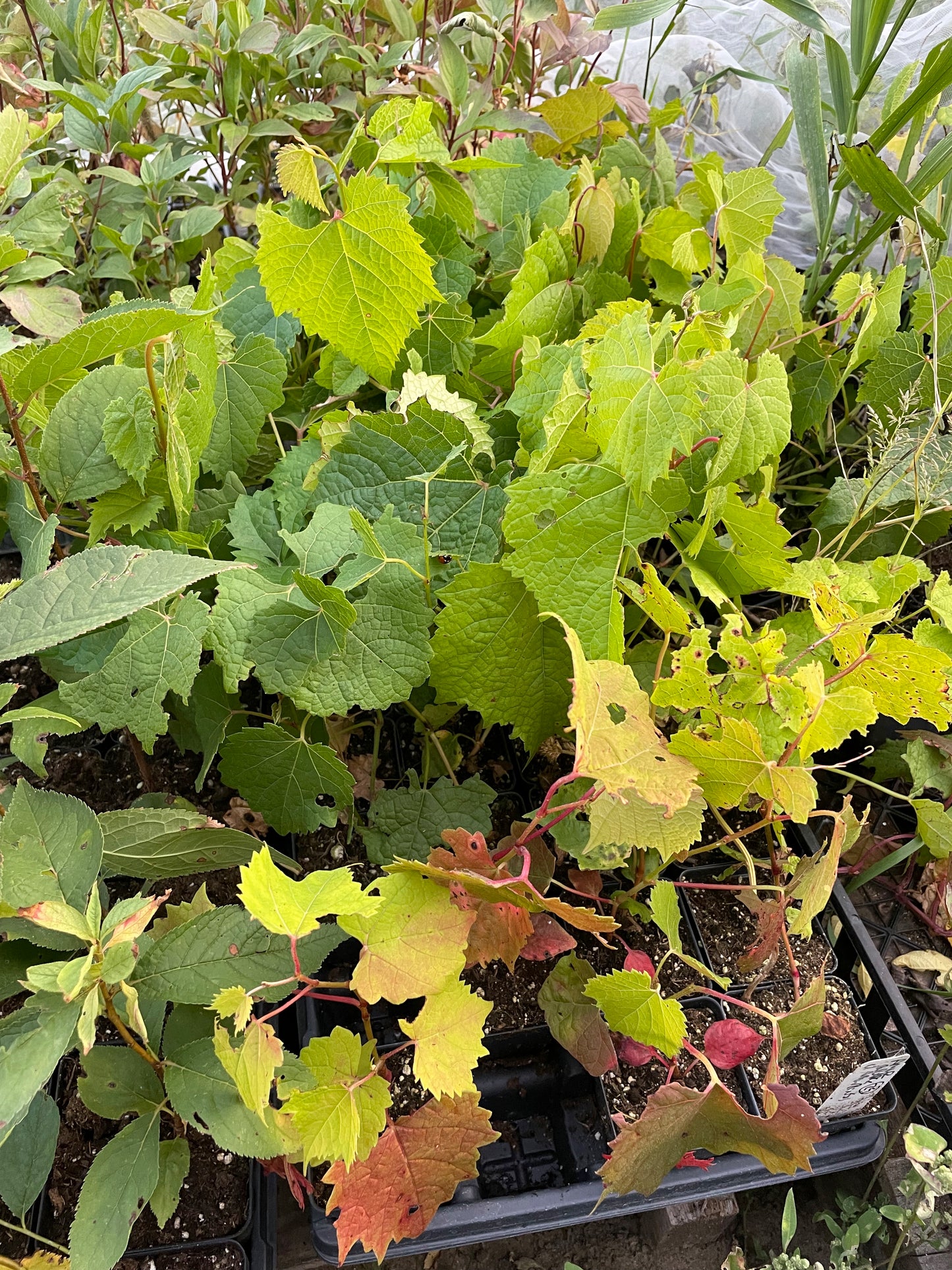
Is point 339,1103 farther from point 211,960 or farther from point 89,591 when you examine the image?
point 89,591

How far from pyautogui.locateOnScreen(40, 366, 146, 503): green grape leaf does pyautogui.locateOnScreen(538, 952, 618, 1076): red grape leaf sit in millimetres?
588

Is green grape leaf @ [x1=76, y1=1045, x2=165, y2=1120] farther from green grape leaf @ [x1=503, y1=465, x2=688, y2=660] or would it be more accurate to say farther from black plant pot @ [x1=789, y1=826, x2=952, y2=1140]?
black plant pot @ [x1=789, y1=826, x2=952, y2=1140]

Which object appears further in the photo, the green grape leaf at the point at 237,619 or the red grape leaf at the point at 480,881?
the green grape leaf at the point at 237,619

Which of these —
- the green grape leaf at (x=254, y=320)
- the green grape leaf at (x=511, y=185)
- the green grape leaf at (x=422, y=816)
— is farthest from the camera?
the green grape leaf at (x=511, y=185)

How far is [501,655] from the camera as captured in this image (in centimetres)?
76

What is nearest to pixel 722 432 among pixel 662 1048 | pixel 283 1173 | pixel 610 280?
pixel 610 280

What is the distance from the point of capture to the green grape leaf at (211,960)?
24.4 inches

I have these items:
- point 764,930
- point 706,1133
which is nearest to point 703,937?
point 764,930

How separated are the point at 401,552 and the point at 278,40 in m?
0.90

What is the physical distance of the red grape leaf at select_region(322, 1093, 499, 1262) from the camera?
2.06ft

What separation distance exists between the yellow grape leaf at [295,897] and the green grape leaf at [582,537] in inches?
10.6

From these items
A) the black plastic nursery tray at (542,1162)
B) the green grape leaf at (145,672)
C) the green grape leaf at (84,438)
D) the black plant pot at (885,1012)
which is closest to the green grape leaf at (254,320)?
the green grape leaf at (84,438)

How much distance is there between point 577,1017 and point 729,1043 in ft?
0.47

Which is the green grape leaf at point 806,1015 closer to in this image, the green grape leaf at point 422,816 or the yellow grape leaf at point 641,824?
the yellow grape leaf at point 641,824
